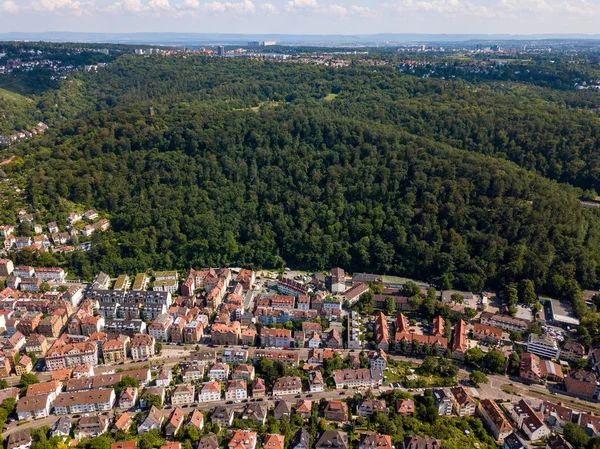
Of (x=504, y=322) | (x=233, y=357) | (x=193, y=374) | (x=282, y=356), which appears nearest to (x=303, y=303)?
(x=282, y=356)

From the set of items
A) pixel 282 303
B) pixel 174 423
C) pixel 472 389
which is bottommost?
pixel 472 389

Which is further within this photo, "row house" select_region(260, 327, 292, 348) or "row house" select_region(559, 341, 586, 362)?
"row house" select_region(260, 327, 292, 348)

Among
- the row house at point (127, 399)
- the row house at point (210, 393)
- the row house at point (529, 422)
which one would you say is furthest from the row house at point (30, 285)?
the row house at point (529, 422)

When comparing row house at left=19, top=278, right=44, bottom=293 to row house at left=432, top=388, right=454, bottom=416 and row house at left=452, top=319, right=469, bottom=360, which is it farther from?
row house at left=452, top=319, right=469, bottom=360

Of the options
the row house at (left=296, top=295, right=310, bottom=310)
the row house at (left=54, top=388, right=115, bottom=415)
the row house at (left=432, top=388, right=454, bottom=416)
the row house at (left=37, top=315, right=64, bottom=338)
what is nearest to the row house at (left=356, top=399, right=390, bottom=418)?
the row house at (left=432, top=388, right=454, bottom=416)

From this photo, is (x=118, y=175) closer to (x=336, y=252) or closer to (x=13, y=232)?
(x=13, y=232)

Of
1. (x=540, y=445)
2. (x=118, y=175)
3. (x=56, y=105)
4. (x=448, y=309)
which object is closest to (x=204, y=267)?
(x=118, y=175)

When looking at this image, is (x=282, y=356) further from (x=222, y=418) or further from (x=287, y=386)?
(x=222, y=418)

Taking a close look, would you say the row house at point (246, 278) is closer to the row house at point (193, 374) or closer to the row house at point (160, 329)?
the row house at point (160, 329)
